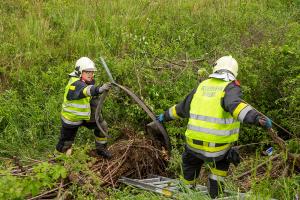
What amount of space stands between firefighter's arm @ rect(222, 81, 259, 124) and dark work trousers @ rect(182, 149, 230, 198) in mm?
Answer: 729

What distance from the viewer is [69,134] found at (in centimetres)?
732

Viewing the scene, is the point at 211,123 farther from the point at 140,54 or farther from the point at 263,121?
the point at 140,54

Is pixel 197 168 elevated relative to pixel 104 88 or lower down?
lower down

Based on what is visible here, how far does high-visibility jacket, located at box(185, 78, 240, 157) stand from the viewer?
520cm

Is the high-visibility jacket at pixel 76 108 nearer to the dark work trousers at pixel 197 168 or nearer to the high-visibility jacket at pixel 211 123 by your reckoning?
the dark work trousers at pixel 197 168

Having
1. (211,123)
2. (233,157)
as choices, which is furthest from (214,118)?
(233,157)

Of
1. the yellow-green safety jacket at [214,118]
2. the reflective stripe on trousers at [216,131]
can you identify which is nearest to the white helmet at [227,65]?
the yellow-green safety jacket at [214,118]

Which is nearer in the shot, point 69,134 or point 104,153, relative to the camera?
point 104,153

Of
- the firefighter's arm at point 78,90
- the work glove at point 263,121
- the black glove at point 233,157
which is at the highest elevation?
the work glove at point 263,121

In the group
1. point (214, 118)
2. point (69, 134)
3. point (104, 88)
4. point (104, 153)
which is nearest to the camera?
point (214, 118)

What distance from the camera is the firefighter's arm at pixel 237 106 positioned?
4840 mm

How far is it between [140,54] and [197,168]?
4.17 metres

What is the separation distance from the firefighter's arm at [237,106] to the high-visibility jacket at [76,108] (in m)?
2.46

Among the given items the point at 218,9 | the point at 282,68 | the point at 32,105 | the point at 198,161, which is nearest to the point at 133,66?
the point at 32,105
